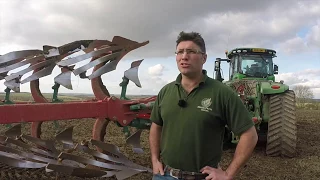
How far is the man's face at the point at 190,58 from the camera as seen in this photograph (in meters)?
2.11

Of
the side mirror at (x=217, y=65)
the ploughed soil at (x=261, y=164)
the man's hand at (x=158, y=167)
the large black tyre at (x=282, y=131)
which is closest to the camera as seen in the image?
the man's hand at (x=158, y=167)

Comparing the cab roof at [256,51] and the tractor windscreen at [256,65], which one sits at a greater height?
the cab roof at [256,51]

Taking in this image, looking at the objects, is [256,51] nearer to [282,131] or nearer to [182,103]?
[282,131]

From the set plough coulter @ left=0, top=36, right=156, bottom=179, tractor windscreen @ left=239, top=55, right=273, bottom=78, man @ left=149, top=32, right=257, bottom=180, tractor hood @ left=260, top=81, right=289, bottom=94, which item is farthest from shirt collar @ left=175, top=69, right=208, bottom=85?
tractor windscreen @ left=239, top=55, right=273, bottom=78

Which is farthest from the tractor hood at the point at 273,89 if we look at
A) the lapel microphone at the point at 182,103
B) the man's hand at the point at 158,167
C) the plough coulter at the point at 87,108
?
the lapel microphone at the point at 182,103

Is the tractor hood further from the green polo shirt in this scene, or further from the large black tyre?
the green polo shirt

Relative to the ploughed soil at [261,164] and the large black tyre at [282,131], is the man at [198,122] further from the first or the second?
the large black tyre at [282,131]

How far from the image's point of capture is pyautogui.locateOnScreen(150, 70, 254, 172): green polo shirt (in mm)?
2031

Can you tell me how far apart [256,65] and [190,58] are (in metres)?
5.79

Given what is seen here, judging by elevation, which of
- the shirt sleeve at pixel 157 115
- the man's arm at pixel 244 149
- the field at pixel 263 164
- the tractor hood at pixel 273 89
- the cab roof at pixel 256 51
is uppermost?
the cab roof at pixel 256 51

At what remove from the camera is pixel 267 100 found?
6562 millimetres

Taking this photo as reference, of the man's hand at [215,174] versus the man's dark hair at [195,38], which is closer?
the man's hand at [215,174]

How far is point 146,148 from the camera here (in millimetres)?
6570

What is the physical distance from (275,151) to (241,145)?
4.36 meters
